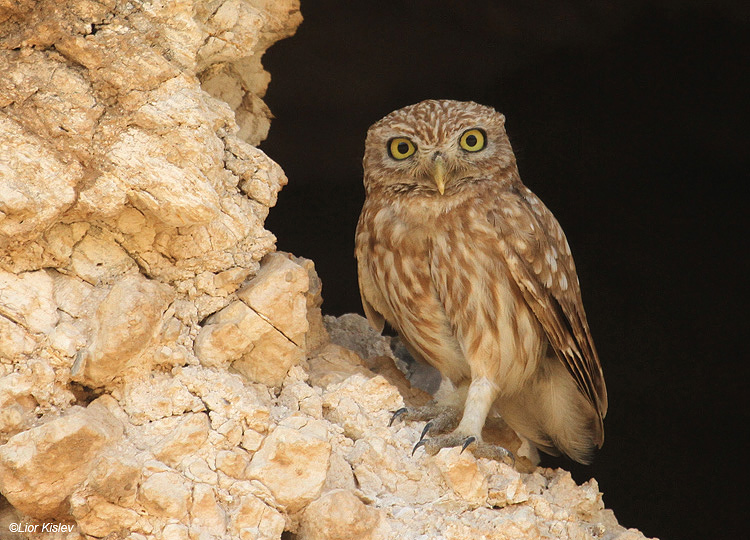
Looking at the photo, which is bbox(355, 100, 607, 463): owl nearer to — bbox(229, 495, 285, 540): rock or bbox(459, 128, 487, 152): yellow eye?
bbox(459, 128, 487, 152): yellow eye

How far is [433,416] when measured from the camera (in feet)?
10.7

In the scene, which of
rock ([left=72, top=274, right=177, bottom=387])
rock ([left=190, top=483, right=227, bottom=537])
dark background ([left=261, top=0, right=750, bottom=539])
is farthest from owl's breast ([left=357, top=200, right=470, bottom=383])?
rock ([left=190, top=483, right=227, bottom=537])

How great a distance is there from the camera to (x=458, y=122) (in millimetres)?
3533

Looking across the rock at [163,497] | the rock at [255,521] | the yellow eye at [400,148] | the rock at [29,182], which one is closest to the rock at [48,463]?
the rock at [163,497]

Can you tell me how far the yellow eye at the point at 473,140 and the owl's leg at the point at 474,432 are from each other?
0.99 meters

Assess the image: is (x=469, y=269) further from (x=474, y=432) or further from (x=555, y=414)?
(x=555, y=414)

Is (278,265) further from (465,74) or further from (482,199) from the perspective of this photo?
(465,74)

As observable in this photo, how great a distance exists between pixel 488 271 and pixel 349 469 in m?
1.05

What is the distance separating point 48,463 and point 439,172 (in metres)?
1.86

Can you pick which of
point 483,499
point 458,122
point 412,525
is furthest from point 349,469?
point 458,122

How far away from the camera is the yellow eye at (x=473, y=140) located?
3.54 meters

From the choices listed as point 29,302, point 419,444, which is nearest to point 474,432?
point 419,444

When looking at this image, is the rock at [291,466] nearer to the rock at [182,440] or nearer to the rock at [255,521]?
the rock at [255,521]

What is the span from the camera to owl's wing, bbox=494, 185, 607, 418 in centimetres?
340
